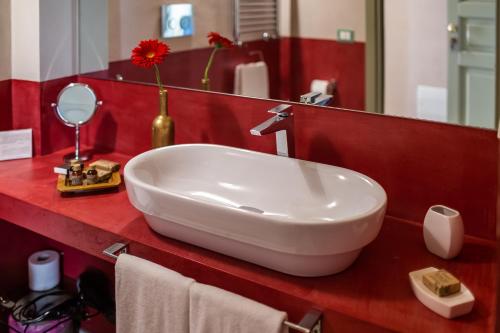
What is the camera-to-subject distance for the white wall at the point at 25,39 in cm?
194

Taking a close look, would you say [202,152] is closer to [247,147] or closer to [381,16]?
[247,147]

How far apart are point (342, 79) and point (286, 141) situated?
0.80 ft

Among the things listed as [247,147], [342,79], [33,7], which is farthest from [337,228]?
[33,7]

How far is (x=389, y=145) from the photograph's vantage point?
1.51 meters

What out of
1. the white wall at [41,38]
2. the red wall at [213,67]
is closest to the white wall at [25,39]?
the white wall at [41,38]

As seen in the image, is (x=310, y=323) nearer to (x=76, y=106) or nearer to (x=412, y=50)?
(x=412, y=50)

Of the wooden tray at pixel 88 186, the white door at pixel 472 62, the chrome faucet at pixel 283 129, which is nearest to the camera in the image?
the white door at pixel 472 62

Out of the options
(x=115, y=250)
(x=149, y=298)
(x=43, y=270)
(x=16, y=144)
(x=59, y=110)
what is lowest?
(x=43, y=270)

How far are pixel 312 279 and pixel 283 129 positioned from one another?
490 mm

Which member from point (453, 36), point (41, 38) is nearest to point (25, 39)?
point (41, 38)

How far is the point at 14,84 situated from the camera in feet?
6.69

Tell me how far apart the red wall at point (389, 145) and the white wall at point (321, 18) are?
0.23m

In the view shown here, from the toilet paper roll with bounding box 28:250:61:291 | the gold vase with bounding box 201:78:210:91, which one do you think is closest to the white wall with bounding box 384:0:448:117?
the gold vase with bounding box 201:78:210:91

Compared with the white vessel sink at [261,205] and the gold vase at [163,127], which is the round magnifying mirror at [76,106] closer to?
the gold vase at [163,127]
